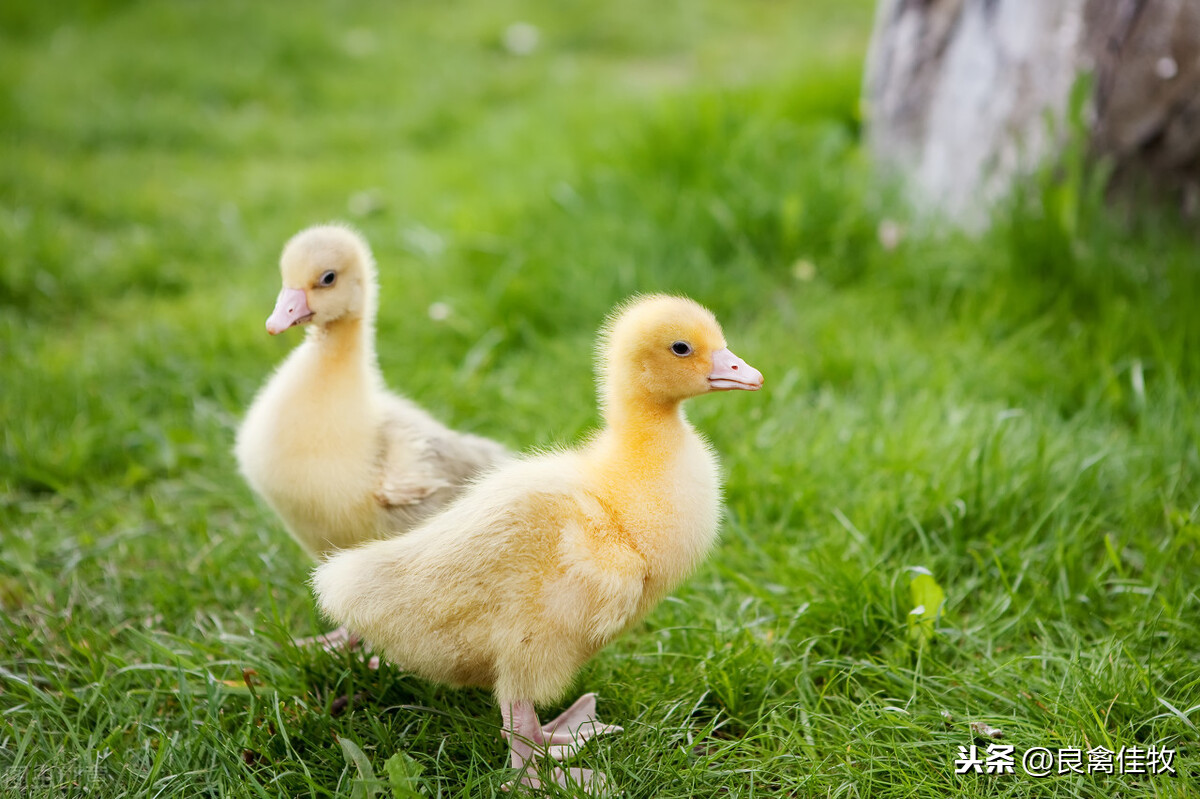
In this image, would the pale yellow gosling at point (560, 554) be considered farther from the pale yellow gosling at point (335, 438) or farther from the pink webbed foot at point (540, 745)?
the pale yellow gosling at point (335, 438)

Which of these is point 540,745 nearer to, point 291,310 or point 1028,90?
point 291,310

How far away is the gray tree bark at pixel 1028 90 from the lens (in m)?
3.98

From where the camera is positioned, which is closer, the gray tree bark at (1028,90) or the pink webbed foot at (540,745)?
the pink webbed foot at (540,745)

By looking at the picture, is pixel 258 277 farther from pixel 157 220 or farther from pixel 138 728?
pixel 138 728

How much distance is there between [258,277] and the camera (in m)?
4.90

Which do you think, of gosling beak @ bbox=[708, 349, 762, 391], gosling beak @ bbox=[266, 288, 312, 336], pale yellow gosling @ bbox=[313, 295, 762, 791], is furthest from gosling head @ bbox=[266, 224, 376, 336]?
gosling beak @ bbox=[708, 349, 762, 391]

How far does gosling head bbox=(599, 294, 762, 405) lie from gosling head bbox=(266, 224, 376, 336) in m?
0.87

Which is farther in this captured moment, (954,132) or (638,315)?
(954,132)

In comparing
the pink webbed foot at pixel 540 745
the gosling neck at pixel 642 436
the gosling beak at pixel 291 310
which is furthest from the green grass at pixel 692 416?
the gosling beak at pixel 291 310

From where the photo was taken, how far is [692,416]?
142 inches

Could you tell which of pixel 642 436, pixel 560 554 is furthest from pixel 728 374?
pixel 560 554

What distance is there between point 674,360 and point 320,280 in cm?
105

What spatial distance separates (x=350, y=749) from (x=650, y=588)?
0.75 metres

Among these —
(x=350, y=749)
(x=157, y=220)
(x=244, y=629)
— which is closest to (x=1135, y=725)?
(x=350, y=749)
